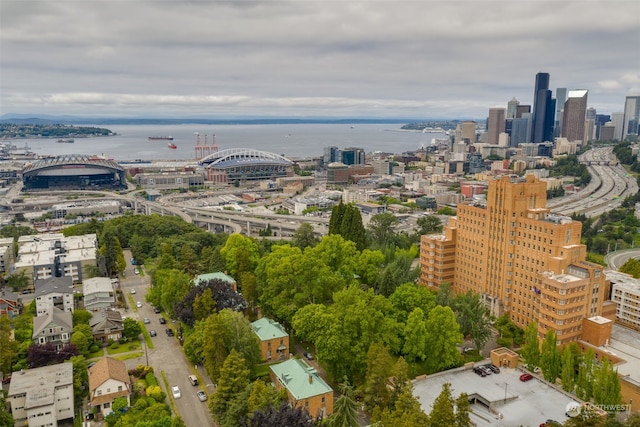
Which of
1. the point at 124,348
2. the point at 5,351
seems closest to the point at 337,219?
the point at 124,348

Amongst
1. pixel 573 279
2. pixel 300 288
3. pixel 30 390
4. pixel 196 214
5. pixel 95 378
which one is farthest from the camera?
pixel 196 214

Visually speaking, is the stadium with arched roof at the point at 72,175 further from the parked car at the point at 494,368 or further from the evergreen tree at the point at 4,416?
the parked car at the point at 494,368

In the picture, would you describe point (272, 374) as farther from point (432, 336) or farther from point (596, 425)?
point (596, 425)

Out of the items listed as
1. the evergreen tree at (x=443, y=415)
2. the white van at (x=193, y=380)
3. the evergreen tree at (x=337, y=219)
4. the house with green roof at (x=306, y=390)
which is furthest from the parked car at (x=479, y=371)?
the evergreen tree at (x=337, y=219)

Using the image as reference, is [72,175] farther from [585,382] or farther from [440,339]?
[585,382]

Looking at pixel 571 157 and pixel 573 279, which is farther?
pixel 571 157

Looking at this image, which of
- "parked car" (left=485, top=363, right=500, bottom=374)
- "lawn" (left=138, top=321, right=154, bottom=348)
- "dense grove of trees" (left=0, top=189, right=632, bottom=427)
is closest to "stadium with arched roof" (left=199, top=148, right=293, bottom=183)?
"dense grove of trees" (left=0, top=189, right=632, bottom=427)

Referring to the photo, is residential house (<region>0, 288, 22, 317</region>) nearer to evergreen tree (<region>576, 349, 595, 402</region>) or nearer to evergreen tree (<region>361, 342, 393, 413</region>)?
evergreen tree (<region>361, 342, 393, 413</region>)

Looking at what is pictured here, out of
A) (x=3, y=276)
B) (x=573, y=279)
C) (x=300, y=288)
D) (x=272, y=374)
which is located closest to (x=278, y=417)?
(x=272, y=374)
